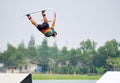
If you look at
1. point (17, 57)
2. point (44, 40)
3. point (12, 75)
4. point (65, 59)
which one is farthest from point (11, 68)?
point (12, 75)

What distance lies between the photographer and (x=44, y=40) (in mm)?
97938

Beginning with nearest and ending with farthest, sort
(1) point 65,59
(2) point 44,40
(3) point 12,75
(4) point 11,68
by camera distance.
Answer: (3) point 12,75
(4) point 11,68
(1) point 65,59
(2) point 44,40

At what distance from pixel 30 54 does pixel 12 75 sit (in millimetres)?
62887

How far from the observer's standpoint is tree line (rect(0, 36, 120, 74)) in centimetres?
7966

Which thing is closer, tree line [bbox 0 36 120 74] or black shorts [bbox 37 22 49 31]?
black shorts [bbox 37 22 49 31]

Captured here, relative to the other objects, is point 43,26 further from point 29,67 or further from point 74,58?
point 29,67

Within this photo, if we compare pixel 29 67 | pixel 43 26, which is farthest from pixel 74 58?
pixel 43 26

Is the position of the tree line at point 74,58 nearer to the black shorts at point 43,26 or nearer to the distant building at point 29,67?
the distant building at point 29,67

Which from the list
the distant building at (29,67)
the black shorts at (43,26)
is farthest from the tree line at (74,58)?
the black shorts at (43,26)

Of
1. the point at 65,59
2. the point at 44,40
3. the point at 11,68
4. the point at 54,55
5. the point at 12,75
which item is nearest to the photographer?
the point at 12,75

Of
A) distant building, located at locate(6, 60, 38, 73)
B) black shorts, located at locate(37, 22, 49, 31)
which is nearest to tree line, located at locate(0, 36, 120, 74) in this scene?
distant building, located at locate(6, 60, 38, 73)

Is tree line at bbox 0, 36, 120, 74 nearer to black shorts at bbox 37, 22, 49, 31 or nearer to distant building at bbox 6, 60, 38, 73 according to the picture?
distant building at bbox 6, 60, 38, 73

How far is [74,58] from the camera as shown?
271 ft

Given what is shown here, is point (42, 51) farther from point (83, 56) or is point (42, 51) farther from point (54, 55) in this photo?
point (83, 56)
